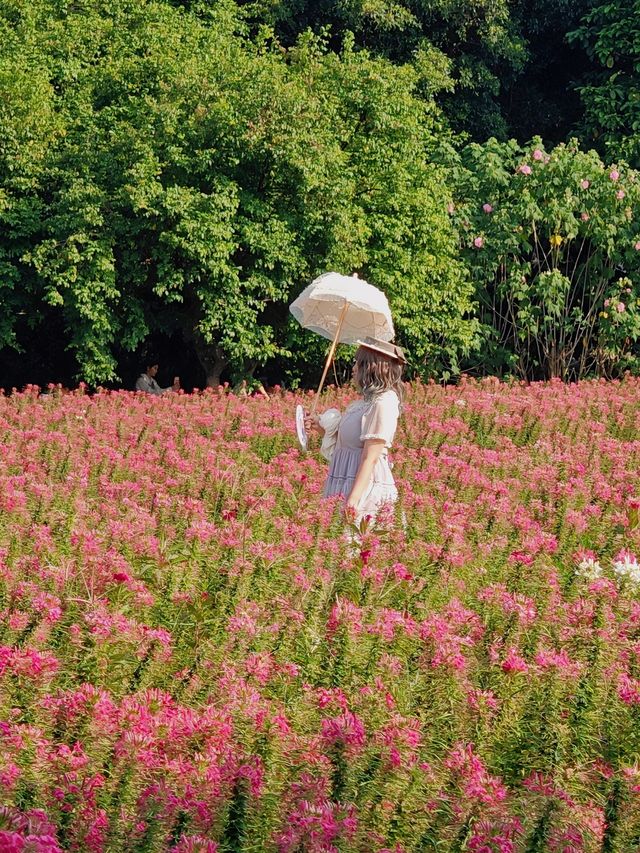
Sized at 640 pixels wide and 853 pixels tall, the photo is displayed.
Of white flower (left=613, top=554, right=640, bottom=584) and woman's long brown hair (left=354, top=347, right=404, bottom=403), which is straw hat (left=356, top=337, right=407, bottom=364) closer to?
woman's long brown hair (left=354, top=347, right=404, bottom=403)

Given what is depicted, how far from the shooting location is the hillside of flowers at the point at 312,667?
3510mm

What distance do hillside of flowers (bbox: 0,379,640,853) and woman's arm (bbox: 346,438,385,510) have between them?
0.21 meters

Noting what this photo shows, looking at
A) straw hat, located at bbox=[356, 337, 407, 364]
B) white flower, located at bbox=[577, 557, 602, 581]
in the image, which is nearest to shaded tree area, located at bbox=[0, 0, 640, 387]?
straw hat, located at bbox=[356, 337, 407, 364]

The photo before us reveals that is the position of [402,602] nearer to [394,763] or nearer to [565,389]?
[394,763]

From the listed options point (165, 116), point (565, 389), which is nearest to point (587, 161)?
Result: point (165, 116)

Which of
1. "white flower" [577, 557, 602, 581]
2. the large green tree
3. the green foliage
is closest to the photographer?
"white flower" [577, 557, 602, 581]

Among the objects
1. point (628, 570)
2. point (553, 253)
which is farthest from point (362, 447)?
point (553, 253)

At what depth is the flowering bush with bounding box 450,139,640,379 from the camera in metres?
24.0

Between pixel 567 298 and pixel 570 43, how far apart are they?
768cm

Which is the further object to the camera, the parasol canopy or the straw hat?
the parasol canopy

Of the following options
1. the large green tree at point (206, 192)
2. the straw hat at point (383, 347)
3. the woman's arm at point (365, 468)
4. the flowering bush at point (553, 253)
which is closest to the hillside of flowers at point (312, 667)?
the woman's arm at point (365, 468)

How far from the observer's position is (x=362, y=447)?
23.1 ft

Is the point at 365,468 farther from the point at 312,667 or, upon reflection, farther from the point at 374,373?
the point at 312,667

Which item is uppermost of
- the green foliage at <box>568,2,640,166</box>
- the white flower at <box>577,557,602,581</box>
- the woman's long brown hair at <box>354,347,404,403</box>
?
the green foliage at <box>568,2,640,166</box>
